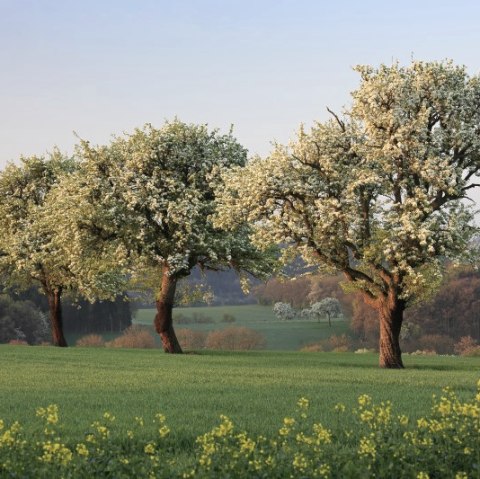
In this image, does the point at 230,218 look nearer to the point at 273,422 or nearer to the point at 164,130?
the point at 164,130

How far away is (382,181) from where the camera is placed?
39.5 meters

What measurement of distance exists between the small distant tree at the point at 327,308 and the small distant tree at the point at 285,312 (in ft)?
30.0

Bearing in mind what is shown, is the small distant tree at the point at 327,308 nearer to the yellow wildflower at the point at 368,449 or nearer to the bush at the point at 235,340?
the bush at the point at 235,340

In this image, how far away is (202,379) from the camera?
3144 centimetres

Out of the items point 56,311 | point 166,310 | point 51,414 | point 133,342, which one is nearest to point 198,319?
point 133,342

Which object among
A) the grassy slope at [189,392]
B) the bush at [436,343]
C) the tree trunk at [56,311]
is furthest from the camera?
the bush at [436,343]

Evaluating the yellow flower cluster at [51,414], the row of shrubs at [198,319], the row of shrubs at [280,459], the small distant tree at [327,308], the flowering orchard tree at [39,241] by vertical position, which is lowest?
the row of shrubs at [198,319]

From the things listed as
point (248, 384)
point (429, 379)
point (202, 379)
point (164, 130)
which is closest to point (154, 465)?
point (248, 384)

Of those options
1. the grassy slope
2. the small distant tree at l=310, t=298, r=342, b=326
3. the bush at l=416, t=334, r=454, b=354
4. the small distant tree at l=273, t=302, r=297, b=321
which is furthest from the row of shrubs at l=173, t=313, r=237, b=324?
the grassy slope

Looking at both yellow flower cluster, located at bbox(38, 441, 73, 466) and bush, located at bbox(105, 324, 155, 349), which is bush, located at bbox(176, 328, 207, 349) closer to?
bush, located at bbox(105, 324, 155, 349)

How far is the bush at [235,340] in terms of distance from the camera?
105938 mm

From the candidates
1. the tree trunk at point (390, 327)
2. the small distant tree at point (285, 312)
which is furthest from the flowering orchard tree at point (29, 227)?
the small distant tree at point (285, 312)

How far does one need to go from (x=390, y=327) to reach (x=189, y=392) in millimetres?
A: 20321

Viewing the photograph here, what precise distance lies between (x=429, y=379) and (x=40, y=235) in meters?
38.7
